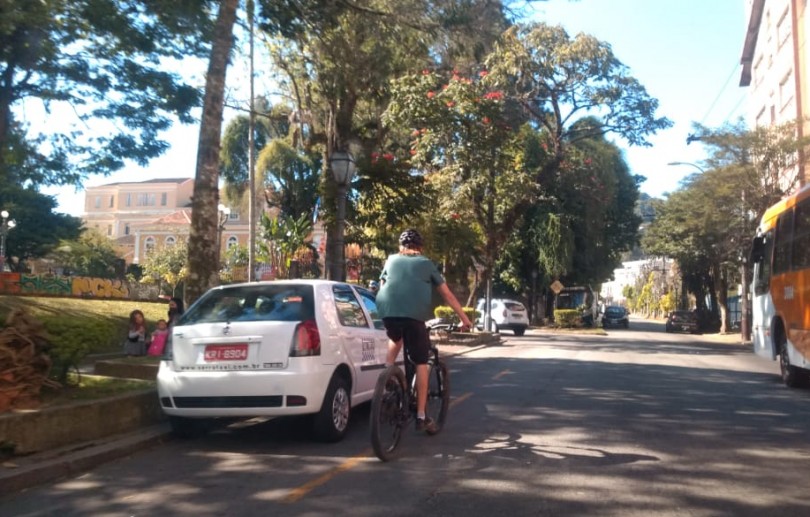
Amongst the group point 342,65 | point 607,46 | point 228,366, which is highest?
point 607,46

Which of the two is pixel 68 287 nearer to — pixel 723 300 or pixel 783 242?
pixel 783 242

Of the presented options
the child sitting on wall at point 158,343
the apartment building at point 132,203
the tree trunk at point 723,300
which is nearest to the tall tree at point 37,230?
the apartment building at point 132,203

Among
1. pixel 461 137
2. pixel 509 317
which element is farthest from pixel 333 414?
pixel 509 317

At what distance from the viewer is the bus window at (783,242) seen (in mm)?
11734

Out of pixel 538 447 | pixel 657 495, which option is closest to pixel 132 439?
pixel 538 447

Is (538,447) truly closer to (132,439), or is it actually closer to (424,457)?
(424,457)

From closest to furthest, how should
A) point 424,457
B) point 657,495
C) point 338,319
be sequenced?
1. point 657,495
2. point 424,457
3. point 338,319

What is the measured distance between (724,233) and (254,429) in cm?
2757

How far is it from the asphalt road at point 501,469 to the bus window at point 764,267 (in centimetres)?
415

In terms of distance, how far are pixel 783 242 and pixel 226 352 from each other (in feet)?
32.3

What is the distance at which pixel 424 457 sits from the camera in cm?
614

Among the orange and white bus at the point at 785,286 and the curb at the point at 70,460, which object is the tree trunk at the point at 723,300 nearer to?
the orange and white bus at the point at 785,286

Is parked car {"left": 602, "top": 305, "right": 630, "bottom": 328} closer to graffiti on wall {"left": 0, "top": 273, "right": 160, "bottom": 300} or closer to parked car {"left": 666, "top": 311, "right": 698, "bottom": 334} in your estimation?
parked car {"left": 666, "top": 311, "right": 698, "bottom": 334}

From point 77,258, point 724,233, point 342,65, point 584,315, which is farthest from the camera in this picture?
point 77,258
